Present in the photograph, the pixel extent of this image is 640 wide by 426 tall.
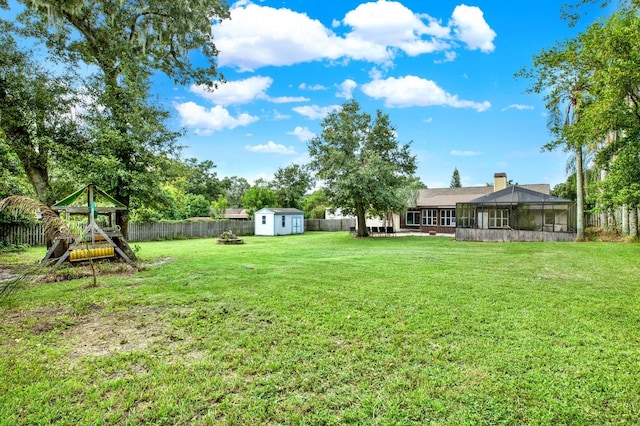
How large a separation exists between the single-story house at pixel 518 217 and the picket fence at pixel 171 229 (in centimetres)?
1408

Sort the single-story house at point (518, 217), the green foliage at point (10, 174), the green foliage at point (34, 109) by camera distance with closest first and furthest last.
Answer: the green foliage at point (34, 109), the green foliage at point (10, 174), the single-story house at point (518, 217)

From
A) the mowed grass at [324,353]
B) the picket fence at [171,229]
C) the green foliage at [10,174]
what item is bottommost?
the mowed grass at [324,353]

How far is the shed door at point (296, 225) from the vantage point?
26734mm

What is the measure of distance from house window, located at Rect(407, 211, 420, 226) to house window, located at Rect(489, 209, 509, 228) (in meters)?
7.39

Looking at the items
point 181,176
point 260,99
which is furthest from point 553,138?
point 181,176

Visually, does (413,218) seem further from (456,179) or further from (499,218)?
(456,179)

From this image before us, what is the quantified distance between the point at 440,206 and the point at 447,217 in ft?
3.55

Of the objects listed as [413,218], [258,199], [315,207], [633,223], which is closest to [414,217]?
[413,218]

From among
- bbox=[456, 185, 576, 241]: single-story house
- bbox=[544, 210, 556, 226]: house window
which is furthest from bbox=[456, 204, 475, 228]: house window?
bbox=[544, 210, 556, 226]: house window

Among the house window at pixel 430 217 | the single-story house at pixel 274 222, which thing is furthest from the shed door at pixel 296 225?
the house window at pixel 430 217

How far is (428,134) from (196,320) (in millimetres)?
22110

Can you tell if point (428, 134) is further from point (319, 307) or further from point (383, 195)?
point (319, 307)

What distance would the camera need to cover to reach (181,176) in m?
11.3

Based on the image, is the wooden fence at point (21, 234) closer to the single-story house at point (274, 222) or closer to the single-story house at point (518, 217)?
the single-story house at point (274, 222)
